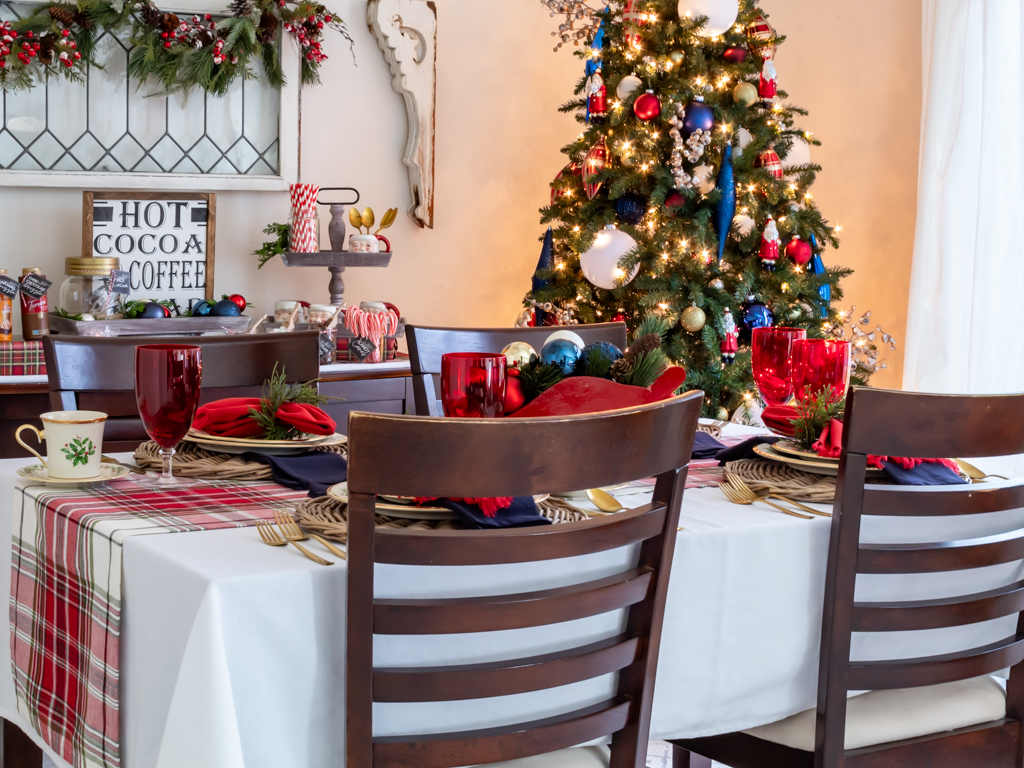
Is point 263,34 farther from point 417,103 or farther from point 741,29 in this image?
point 741,29

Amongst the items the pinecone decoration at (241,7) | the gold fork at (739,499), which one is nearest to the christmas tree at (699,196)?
the pinecone decoration at (241,7)

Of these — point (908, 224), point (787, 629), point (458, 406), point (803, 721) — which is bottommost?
point (803, 721)

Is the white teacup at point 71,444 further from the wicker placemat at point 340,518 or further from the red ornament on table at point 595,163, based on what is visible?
the red ornament on table at point 595,163

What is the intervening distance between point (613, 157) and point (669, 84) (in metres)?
0.28

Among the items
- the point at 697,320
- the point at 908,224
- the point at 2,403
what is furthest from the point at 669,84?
the point at 2,403

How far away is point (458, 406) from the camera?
3.65 feet

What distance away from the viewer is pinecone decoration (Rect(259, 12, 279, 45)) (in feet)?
10.5

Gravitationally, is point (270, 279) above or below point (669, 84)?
below

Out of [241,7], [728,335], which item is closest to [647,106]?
[728,335]

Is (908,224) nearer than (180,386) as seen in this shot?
No

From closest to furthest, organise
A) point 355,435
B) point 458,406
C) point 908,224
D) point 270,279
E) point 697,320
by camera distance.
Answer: point 355,435 → point 458,406 → point 697,320 → point 270,279 → point 908,224

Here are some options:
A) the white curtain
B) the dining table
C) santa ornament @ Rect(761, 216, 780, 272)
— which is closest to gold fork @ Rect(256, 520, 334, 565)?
the dining table

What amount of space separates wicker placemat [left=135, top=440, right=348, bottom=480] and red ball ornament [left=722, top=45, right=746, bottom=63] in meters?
2.42

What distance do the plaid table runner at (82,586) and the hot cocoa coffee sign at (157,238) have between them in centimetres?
201
